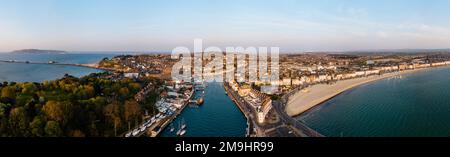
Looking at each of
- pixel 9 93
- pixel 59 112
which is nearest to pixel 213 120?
pixel 59 112

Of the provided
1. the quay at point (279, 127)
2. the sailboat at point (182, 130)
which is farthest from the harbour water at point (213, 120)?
the quay at point (279, 127)

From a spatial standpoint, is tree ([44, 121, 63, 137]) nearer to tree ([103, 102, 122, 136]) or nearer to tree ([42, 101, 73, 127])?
tree ([42, 101, 73, 127])

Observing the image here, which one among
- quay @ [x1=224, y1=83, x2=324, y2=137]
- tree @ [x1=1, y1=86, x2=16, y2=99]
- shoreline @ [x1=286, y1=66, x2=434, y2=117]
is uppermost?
tree @ [x1=1, y1=86, x2=16, y2=99]

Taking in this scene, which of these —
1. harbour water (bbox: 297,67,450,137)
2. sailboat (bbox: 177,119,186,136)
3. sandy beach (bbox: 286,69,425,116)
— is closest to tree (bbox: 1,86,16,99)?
sailboat (bbox: 177,119,186,136)

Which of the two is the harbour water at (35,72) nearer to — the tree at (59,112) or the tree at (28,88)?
the tree at (28,88)

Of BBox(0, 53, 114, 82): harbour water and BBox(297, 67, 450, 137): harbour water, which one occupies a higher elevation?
BBox(0, 53, 114, 82): harbour water
